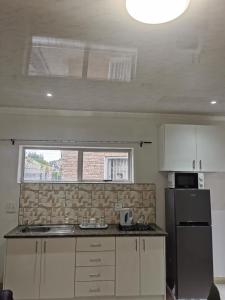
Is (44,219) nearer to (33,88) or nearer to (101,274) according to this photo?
(101,274)

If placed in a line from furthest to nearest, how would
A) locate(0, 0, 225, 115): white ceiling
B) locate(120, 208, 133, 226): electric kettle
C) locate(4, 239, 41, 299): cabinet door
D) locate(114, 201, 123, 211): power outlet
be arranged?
A: locate(114, 201, 123, 211): power outlet
locate(120, 208, 133, 226): electric kettle
locate(4, 239, 41, 299): cabinet door
locate(0, 0, 225, 115): white ceiling

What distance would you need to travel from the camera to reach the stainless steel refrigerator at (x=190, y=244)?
313 cm

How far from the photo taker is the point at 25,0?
1.44 m

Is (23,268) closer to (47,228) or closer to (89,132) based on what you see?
(47,228)

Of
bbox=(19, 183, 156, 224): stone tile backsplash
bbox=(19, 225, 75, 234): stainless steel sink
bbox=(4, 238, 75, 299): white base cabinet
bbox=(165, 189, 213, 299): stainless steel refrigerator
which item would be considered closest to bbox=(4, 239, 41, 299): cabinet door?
bbox=(4, 238, 75, 299): white base cabinet

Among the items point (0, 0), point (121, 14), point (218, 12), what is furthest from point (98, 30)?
point (218, 12)

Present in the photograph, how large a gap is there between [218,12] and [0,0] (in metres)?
1.33

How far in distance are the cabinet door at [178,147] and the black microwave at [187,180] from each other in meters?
0.09

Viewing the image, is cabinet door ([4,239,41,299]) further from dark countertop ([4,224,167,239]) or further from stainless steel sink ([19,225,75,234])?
stainless steel sink ([19,225,75,234])

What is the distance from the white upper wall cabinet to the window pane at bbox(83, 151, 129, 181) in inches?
25.1

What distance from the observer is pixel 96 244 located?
299cm

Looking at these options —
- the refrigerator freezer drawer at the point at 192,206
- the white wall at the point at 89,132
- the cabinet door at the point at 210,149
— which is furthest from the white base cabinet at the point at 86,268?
the cabinet door at the point at 210,149

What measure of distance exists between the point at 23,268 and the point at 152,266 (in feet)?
5.09

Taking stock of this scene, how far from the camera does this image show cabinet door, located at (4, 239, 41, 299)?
2.84m
